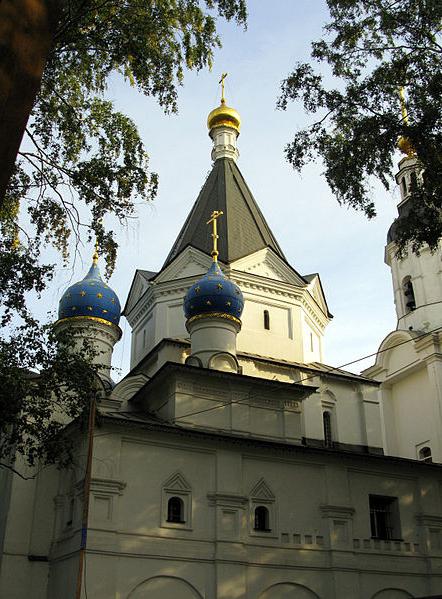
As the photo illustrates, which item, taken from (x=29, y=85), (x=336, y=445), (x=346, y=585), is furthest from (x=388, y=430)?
(x=29, y=85)

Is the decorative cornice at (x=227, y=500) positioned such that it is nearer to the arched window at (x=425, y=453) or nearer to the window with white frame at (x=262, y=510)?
the window with white frame at (x=262, y=510)

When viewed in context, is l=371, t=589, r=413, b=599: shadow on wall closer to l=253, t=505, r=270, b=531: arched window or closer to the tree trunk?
l=253, t=505, r=270, b=531: arched window

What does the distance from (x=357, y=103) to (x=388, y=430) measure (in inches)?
543

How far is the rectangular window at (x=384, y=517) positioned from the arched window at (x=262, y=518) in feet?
8.61

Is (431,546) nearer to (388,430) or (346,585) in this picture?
(346,585)

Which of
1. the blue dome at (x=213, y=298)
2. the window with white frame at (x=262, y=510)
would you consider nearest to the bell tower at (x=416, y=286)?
the blue dome at (x=213, y=298)

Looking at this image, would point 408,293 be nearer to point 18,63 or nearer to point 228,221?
point 228,221

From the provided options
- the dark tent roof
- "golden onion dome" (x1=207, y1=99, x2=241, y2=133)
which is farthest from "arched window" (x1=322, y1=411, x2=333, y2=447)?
"golden onion dome" (x1=207, y1=99, x2=241, y2=133)

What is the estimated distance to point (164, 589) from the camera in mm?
12953

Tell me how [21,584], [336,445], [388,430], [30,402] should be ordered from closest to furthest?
[30,402] → [21,584] → [336,445] → [388,430]

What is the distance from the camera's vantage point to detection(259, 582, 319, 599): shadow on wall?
13.8m

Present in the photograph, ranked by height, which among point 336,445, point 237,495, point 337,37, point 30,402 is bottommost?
point 237,495

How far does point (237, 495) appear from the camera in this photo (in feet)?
A: 47.3

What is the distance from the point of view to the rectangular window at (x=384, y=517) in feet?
51.7
